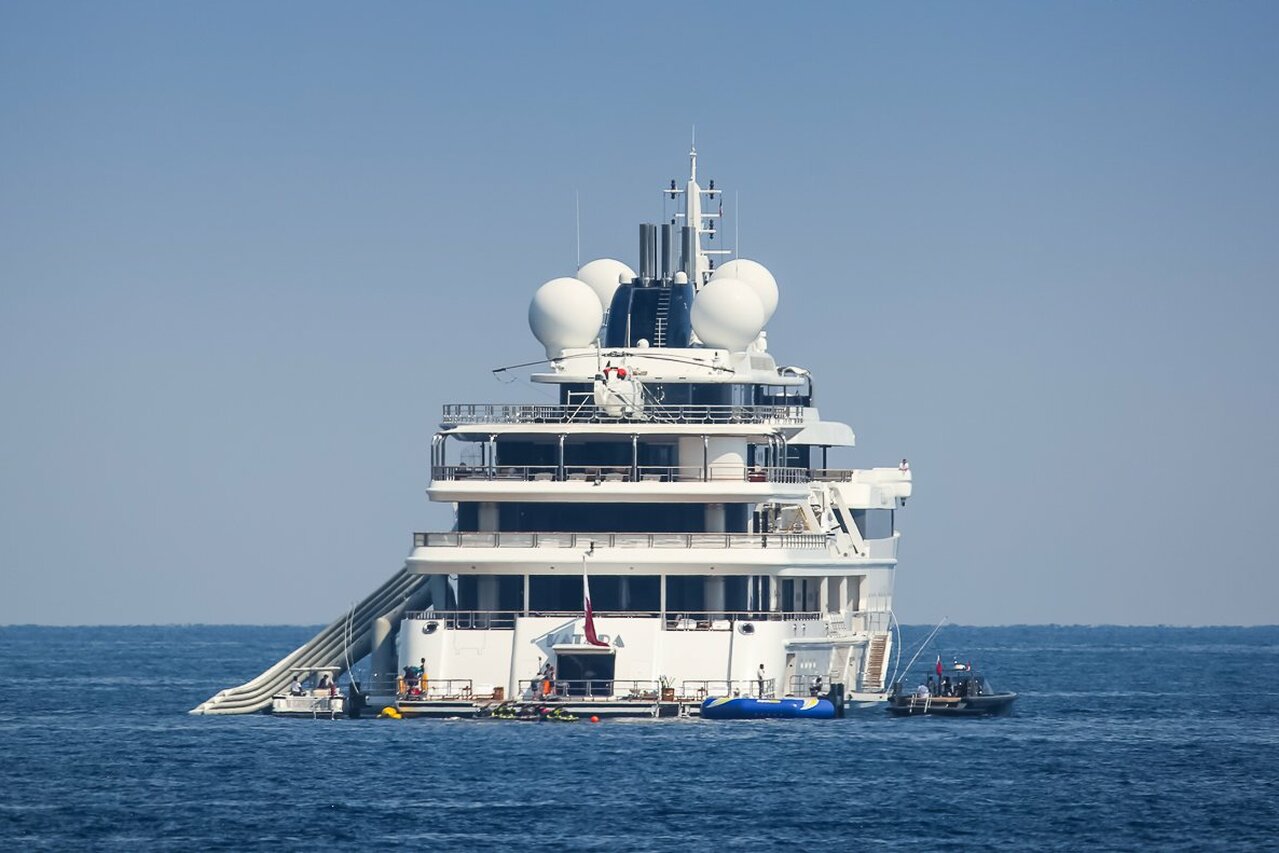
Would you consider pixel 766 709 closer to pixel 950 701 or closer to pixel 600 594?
pixel 600 594

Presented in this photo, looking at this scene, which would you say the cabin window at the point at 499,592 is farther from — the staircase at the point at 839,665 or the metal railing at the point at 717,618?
the staircase at the point at 839,665

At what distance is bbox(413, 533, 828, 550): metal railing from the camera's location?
89.8 meters

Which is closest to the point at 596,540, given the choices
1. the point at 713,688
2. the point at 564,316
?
the point at 713,688

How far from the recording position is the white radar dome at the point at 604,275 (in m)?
108

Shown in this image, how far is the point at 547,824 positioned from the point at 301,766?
565 inches

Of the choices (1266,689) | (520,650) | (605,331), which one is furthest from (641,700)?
(1266,689)

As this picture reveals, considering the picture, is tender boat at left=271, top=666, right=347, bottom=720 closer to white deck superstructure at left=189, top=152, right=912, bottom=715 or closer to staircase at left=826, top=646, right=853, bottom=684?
white deck superstructure at left=189, top=152, right=912, bottom=715

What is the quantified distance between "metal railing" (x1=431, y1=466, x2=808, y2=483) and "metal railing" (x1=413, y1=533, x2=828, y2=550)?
216cm

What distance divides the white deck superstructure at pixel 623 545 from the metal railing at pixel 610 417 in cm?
7

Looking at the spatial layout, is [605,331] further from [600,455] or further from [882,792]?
[882,792]

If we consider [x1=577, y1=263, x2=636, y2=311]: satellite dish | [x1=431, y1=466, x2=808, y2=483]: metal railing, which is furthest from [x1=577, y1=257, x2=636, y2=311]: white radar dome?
[x1=431, y1=466, x2=808, y2=483]: metal railing

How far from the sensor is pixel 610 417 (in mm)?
94000

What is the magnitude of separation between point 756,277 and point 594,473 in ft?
72.2

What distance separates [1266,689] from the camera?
5448 inches
